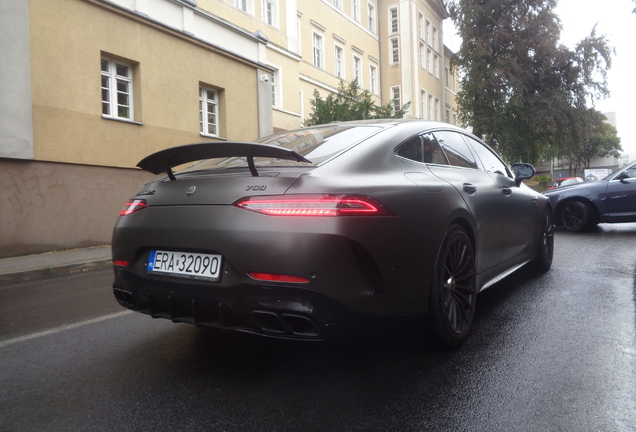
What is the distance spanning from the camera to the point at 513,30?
32.5 m

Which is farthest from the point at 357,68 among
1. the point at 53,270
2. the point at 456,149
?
the point at 456,149

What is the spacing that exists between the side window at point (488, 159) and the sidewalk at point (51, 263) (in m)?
6.65

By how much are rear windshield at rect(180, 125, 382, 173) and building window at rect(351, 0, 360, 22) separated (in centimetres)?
2935

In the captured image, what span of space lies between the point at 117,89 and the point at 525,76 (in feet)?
84.6

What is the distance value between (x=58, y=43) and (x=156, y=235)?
9961 millimetres

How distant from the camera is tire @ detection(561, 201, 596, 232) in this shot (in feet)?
35.4

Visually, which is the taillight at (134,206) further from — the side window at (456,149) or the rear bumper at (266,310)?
the side window at (456,149)

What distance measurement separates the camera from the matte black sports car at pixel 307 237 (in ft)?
8.80

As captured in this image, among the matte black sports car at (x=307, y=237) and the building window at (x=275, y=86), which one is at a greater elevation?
the building window at (x=275, y=86)

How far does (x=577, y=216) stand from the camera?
1094 cm

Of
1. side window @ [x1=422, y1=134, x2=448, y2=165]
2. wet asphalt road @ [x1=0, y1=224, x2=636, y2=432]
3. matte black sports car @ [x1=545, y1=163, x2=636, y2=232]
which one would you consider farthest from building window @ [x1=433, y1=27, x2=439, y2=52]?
side window @ [x1=422, y1=134, x2=448, y2=165]

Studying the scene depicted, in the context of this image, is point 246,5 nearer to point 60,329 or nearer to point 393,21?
point 60,329

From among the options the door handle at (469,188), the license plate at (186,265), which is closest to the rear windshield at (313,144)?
the license plate at (186,265)

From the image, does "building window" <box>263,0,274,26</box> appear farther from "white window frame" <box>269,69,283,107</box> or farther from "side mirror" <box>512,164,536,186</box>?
"side mirror" <box>512,164,536,186</box>
